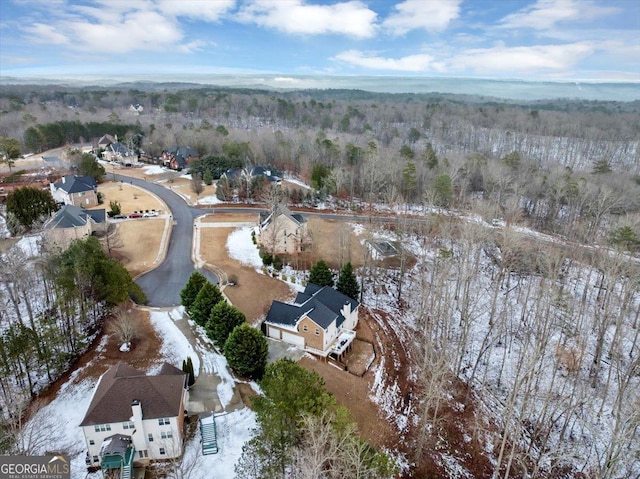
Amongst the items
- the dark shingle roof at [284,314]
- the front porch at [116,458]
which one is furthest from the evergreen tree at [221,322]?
the front porch at [116,458]

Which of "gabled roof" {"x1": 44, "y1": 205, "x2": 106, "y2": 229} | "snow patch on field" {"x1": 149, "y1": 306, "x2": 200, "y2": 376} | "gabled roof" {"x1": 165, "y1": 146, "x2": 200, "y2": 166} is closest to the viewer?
"snow patch on field" {"x1": 149, "y1": 306, "x2": 200, "y2": 376}

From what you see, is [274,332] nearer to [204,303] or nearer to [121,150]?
[204,303]

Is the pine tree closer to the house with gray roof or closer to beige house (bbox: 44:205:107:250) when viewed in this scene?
the house with gray roof

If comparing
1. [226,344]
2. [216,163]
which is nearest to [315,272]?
[226,344]

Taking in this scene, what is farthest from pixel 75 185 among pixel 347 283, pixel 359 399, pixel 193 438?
pixel 359 399

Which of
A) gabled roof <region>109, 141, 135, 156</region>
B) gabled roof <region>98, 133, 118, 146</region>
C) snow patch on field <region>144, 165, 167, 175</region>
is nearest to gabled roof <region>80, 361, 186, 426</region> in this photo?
snow patch on field <region>144, 165, 167, 175</region>

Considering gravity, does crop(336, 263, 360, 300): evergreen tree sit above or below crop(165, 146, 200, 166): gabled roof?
below

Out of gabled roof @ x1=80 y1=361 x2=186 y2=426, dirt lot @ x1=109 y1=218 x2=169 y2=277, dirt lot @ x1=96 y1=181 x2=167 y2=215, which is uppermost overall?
gabled roof @ x1=80 y1=361 x2=186 y2=426

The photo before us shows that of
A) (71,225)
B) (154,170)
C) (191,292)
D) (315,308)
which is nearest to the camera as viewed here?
(315,308)
